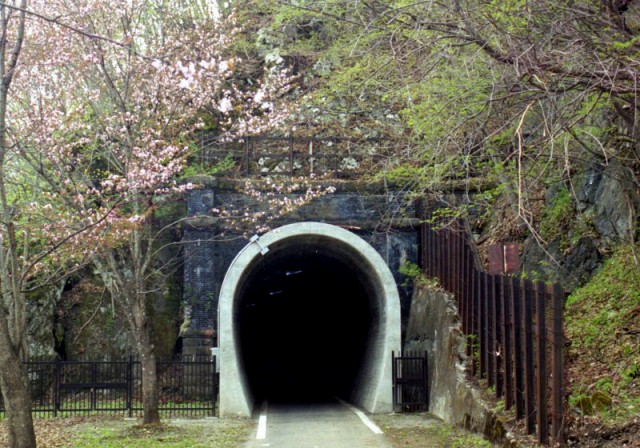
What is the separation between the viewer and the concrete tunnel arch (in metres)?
16.5

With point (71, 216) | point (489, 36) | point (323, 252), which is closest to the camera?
point (489, 36)

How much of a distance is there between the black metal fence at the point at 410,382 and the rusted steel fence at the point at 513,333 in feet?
6.00

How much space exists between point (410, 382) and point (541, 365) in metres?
7.88

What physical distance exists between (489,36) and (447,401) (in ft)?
25.4

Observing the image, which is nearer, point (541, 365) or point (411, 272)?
point (541, 365)

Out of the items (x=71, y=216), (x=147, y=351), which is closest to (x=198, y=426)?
(x=147, y=351)

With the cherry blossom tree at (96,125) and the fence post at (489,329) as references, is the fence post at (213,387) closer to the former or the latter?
the cherry blossom tree at (96,125)

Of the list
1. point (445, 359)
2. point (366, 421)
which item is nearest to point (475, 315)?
point (445, 359)

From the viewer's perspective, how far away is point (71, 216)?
12852 millimetres

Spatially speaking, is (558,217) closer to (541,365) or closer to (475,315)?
(475,315)

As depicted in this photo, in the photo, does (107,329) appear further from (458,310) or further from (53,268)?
(458,310)

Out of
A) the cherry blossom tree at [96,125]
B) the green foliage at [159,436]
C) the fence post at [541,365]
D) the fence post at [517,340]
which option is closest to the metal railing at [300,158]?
the cherry blossom tree at [96,125]

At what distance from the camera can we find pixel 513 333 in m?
10.3

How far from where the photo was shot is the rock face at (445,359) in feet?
39.0
